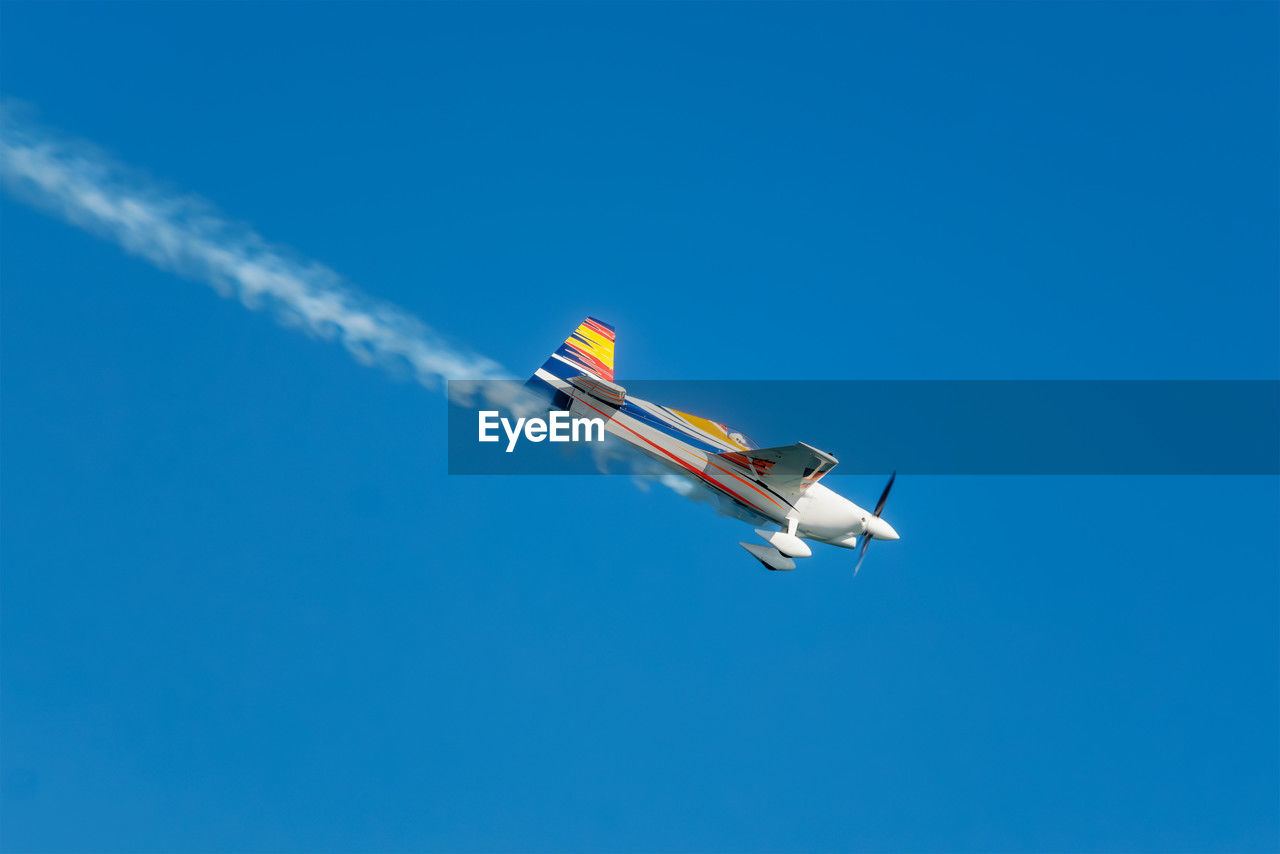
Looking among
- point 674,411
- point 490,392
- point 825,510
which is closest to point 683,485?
point 674,411

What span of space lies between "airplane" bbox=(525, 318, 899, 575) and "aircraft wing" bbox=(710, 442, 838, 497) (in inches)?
1.4

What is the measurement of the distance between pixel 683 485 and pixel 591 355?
786cm

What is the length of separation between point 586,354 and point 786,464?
10.9 meters

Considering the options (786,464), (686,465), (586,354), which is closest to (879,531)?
(786,464)

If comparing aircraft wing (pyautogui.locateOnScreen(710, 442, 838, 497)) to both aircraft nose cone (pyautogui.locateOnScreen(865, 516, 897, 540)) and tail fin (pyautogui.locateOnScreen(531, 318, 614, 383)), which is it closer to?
aircraft nose cone (pyautogui.locateOnScreen(865, 516, 897, 540))

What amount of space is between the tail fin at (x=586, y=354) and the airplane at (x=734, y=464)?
1.27 metres

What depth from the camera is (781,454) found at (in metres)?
36.8

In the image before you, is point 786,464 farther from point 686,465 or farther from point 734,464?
point 686,465

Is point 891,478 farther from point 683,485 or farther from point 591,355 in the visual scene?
point 591,355

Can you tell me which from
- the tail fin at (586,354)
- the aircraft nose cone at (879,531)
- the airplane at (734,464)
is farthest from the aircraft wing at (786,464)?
the tail fin at (586,354)

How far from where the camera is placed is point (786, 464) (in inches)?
1457

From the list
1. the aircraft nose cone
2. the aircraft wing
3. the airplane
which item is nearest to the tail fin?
the airplane

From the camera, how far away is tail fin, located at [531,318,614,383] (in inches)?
1636

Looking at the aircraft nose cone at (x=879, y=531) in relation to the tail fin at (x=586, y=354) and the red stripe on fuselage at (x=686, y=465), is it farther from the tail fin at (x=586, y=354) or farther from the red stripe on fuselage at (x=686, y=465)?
the tail fin at (x=586, y=354)
